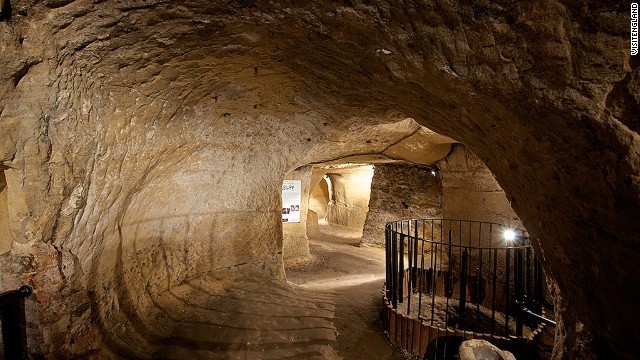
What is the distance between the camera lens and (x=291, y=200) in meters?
8.26

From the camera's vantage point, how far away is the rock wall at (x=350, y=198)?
545 inches

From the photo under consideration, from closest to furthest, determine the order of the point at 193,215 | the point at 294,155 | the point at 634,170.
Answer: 1. the point at 634,170
2. the point at 193,215
3. the point at 294,155

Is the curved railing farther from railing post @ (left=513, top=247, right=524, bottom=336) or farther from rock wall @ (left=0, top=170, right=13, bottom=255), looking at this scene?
rock wall @ (left=0, top=170, right=13, bottom=255)

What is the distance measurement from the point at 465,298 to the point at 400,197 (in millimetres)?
5701

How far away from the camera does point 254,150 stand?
484 cm

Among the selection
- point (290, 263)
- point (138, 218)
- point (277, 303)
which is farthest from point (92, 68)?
point (290, 263)

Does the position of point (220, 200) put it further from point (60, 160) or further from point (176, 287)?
point (60, 160)

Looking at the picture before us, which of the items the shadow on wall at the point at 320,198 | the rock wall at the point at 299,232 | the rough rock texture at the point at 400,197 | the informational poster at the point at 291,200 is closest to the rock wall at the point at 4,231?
the informational poster at the point at 291,200

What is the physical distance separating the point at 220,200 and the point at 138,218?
4.52ft

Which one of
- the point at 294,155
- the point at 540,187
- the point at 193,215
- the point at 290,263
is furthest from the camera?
the point at 290,263

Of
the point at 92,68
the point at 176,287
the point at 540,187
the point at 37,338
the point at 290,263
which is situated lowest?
the point at 290,263

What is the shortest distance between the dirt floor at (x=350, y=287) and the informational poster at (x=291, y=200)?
118 centimetres

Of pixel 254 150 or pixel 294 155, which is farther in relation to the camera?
pixel 294 155

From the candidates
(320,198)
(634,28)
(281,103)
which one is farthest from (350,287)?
(320,198)
